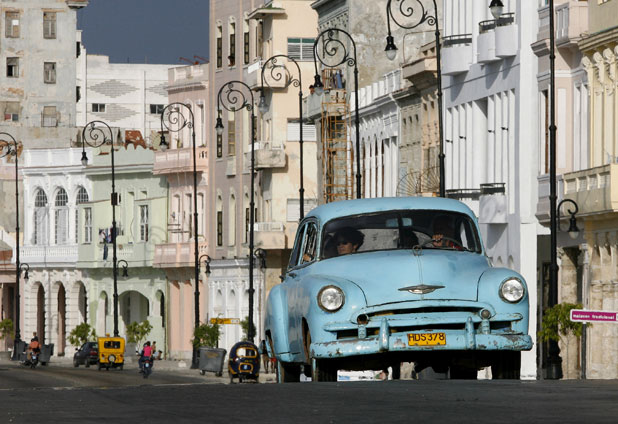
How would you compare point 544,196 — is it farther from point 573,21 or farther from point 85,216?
point 85,216

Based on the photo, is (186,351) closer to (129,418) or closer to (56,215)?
(56,215)

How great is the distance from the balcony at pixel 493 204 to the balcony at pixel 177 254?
1590 inches

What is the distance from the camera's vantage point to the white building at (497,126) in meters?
52.5

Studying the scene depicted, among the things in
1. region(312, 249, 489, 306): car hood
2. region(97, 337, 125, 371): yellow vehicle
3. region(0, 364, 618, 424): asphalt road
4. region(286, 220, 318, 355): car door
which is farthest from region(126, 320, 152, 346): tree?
region(0, 364, 618, 424): asphalt road

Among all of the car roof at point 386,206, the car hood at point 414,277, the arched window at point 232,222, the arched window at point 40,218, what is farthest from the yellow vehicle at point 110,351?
the car hood at point 414,277

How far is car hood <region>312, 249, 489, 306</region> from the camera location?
20.4 metres

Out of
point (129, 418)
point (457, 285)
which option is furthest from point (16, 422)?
point (457, 285)

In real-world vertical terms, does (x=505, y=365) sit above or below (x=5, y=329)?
above

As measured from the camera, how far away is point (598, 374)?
46.3m

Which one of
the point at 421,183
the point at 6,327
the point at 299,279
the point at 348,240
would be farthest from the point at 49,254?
the point at 348,240

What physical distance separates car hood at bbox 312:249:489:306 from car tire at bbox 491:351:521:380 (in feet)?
3.25

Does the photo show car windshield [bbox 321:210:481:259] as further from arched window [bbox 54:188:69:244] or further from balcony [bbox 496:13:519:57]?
arched window [bbox 54:188:69:244]

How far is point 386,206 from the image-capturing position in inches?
863

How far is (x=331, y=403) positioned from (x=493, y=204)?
3803cm
